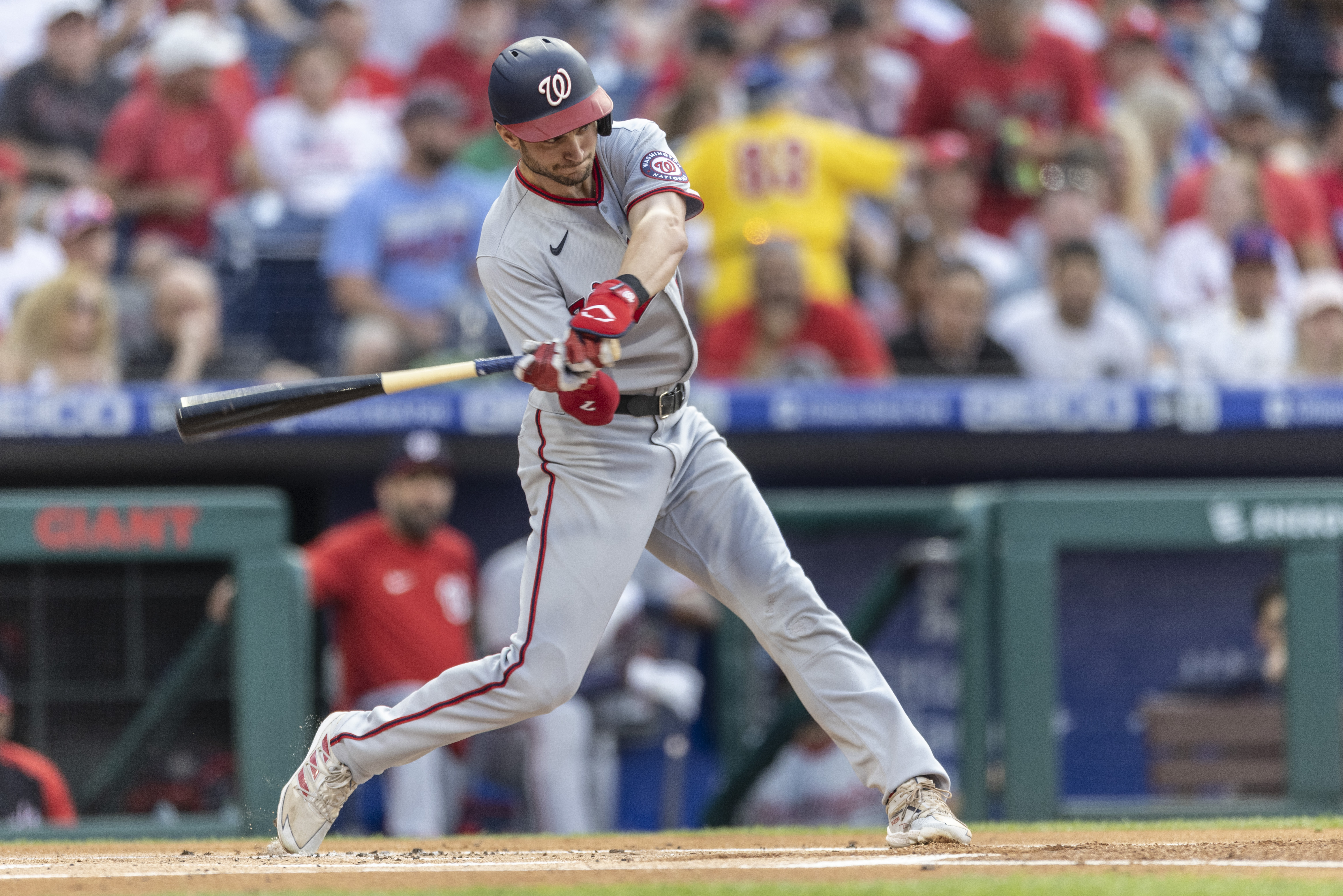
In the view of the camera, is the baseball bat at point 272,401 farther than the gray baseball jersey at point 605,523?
Yes

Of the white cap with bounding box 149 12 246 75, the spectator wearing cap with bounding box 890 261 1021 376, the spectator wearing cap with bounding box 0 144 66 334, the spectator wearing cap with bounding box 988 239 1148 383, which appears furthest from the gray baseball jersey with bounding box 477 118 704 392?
the white cap with bounding box 149 12 246 75

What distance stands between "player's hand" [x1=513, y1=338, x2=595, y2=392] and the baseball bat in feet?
1.06

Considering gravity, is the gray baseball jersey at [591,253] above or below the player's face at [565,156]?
below

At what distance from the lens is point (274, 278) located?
7539 millimetres

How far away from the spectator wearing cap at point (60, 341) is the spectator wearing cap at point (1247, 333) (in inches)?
169

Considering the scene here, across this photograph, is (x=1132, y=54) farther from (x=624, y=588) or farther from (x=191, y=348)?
(x=624, y=588)

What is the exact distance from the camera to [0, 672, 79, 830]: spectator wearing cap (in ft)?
17.0

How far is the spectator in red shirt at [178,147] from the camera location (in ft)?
25.5

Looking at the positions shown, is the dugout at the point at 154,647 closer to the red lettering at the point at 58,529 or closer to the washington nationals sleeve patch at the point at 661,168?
the red lettering at the point at 58,529

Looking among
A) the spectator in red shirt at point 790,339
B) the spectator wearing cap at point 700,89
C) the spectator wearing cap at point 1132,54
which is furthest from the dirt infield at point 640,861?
the spectator wearing cap at point 1132,54

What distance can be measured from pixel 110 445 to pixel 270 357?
98 centimetres

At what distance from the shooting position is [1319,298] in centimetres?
702

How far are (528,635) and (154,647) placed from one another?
2.58 m

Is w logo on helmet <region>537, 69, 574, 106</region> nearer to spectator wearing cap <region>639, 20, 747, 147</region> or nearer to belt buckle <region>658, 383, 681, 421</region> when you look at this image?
belt buckle <region>658, 383, 681, 421</region>
